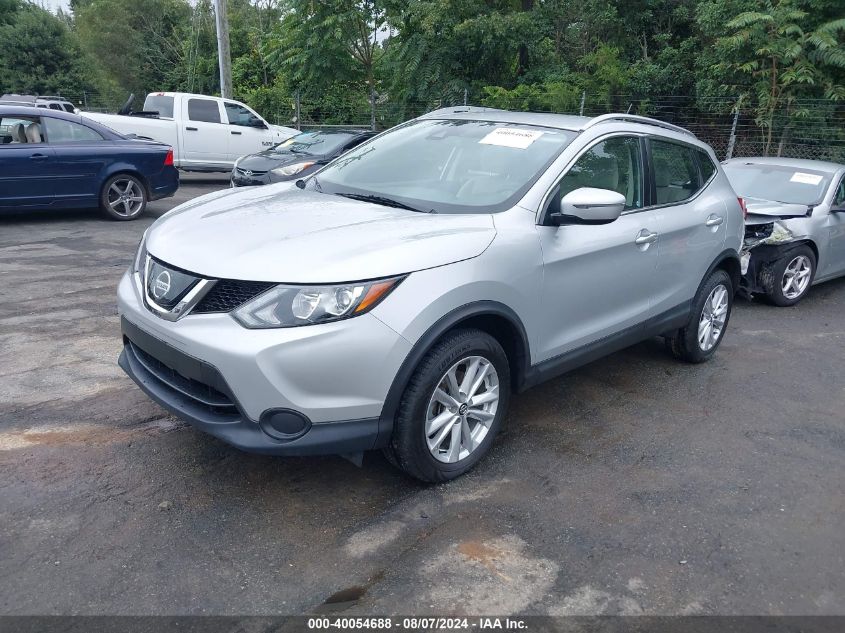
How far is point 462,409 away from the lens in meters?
3.62

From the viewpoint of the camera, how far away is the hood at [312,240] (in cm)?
318

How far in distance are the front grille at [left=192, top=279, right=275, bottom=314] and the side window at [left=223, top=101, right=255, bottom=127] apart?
14.1m

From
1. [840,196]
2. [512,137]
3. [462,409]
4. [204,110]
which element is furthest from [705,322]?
[204,110]

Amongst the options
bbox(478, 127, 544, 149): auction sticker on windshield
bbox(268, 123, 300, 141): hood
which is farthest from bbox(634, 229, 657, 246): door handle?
bbox(268, 123, 300, 141): hood

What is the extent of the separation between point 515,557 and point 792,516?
1.42 meters

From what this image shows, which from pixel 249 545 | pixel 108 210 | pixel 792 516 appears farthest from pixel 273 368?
pixel 108 210

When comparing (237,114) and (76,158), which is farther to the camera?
(237,114)

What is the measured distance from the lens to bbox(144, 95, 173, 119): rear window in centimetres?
1568

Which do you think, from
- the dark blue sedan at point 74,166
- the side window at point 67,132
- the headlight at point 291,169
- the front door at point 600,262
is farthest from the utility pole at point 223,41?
the front door at point 600,262

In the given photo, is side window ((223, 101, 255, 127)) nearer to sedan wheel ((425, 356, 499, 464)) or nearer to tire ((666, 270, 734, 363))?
tire ((666, 270, 734, 363))

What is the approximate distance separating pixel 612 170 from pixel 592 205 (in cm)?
83

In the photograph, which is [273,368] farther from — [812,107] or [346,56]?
[346,56]

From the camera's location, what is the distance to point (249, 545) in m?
3.14

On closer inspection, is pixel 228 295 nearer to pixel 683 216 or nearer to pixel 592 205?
pixel 592 205
